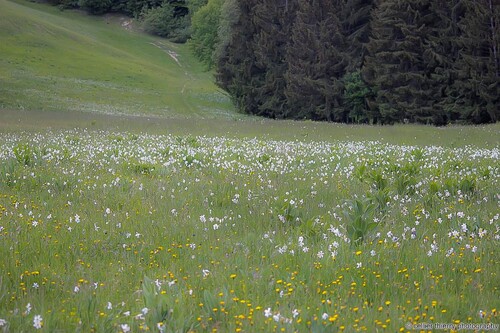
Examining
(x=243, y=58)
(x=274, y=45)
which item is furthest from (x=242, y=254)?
(x=243, y=58)

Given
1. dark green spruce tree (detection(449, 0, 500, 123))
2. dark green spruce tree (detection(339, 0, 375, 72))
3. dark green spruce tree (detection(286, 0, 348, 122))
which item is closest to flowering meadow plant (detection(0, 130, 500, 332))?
dark green spruce tree (detection(449, 0, 500, 123))

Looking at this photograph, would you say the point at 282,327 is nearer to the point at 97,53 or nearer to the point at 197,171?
the point at 197,171

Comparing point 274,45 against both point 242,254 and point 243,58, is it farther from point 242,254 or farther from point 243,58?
point 242,254

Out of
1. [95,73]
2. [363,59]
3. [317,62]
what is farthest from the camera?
[95,73]

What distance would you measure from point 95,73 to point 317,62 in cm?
3206

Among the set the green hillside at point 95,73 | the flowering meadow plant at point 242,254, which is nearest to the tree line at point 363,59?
the green hillside at point 95,73

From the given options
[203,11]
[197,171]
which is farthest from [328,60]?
[197,171]

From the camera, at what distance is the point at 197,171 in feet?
42.0

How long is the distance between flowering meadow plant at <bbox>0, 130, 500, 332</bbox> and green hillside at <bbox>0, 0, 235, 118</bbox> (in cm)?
4260

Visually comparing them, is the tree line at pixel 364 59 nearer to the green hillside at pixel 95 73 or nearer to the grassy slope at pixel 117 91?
the grassy slope at pixel 117 91

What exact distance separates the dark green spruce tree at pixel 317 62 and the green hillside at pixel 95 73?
7.67 m

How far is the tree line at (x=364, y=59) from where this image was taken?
44.0 meters

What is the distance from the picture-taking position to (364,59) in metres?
53.8

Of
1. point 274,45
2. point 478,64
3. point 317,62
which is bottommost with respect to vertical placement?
point 317,62
